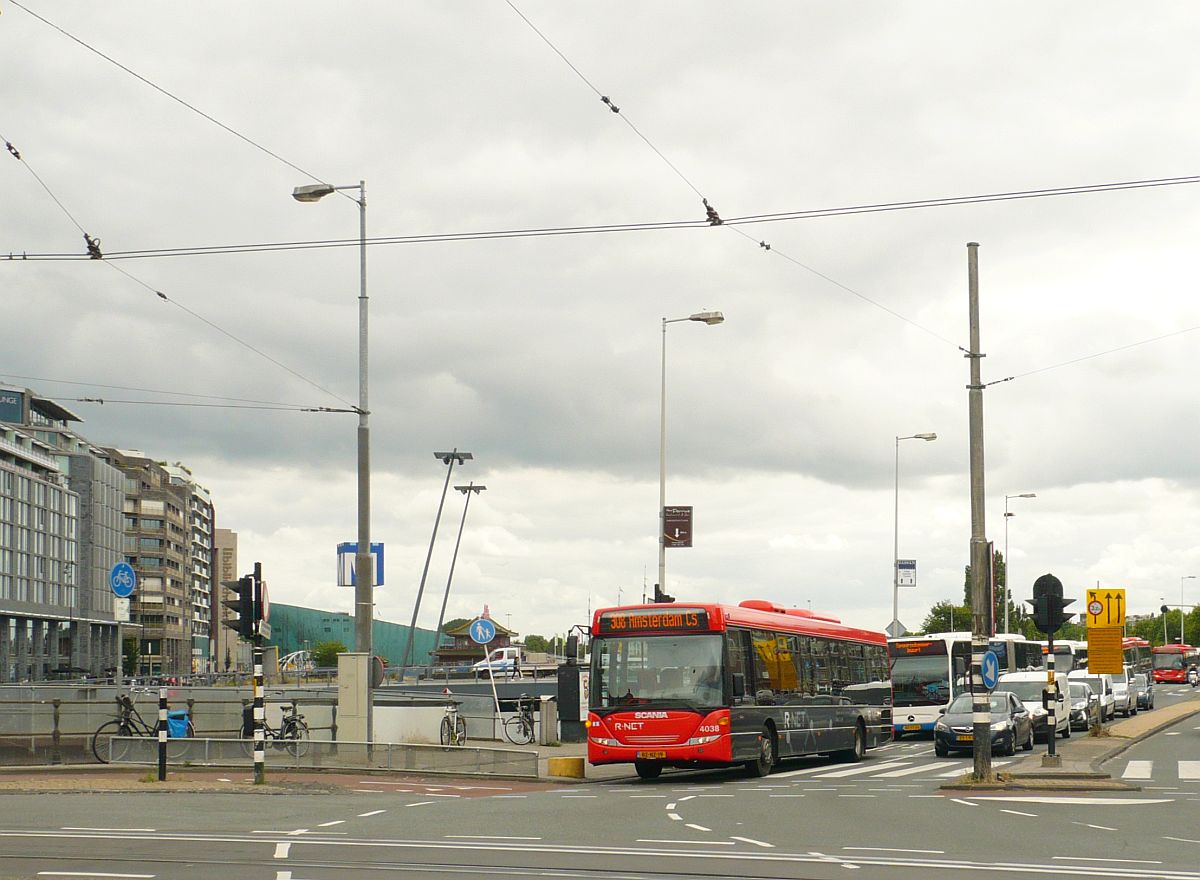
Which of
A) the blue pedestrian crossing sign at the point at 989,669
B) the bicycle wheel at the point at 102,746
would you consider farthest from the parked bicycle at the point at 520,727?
the blue pedestrian crossing sign at the point at 989,669

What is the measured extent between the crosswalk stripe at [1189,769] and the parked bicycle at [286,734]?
14.9 meters

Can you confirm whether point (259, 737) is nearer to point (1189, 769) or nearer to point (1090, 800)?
point (1090, 800)

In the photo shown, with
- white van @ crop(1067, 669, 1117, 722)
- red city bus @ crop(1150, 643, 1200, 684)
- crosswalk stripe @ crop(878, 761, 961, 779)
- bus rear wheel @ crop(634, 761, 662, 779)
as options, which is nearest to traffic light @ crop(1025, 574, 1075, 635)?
crosswalk stripe @ crop(878, 761, 961, 779)

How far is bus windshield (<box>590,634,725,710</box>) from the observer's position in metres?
25.6

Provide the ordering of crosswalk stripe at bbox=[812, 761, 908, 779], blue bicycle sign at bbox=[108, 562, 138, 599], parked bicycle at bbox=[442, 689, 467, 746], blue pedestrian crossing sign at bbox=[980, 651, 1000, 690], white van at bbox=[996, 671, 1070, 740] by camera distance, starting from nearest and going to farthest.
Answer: blue pedestrian crossing sign at bbox=[980, 651, 1000, 690]
blue bicycle sign at bbox=[108, 562, 138, 599]
crosswalk stripe at bbox=[812, 761, 908, 779]
parked bicycle at bbox=[442, 689, 467, 746]
white van at bbox=[996, 671, 1070, 740]

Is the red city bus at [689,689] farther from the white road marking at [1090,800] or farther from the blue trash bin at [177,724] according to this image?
the blue trash bin at [177,724]

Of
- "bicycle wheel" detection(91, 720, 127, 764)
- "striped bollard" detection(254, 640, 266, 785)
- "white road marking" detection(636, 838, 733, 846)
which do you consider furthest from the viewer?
"bicycle wheel" detection(91, 720, 127, 764)

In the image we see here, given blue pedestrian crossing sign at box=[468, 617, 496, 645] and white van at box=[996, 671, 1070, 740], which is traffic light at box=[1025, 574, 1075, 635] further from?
blue pedestrian crossing sign at box=[468, 617, 496, 645]

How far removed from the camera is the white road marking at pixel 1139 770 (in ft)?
84.8

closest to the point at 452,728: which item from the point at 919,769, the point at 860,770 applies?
the point at 860,770

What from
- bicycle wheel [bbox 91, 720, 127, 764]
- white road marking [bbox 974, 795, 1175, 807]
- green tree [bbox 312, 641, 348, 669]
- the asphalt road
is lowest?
green tree [bbox 312, 641, 348, 669]

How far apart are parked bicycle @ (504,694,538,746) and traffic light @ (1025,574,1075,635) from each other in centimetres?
1431

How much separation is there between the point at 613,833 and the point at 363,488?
43.0 ft

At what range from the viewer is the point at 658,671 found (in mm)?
25922
